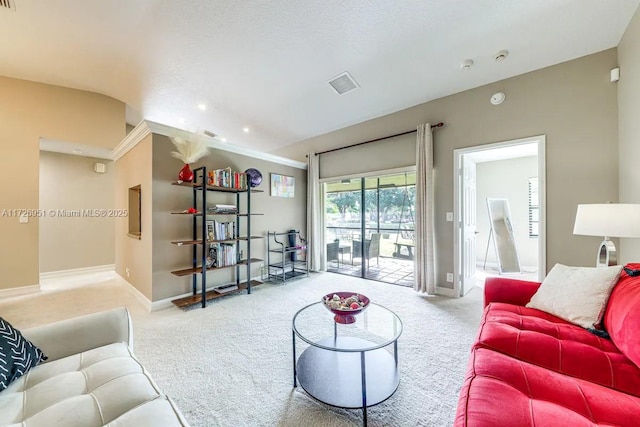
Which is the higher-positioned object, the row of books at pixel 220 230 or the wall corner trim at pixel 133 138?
the wall corner trim at pixel 133 138

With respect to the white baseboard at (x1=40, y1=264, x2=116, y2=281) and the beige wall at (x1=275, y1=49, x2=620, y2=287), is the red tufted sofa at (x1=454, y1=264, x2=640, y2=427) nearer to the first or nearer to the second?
the beige wall at (x1=275, y1=49, x2=620, y2=287)

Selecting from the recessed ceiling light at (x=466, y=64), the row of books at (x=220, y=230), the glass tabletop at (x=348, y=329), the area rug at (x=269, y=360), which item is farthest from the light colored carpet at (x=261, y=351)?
the recessed ceiling light at (x=466, y=64)

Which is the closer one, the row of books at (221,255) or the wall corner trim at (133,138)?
the wall corner trim at (133,138)

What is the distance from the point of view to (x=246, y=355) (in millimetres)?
2049

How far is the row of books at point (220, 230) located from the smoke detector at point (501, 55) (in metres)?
3.91

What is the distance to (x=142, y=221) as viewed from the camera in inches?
130

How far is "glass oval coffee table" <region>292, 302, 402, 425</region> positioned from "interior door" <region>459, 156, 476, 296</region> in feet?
7.16

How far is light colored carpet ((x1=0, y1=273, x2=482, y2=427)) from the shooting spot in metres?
1.45

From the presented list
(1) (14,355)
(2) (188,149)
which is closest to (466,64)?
(2) (188,149)

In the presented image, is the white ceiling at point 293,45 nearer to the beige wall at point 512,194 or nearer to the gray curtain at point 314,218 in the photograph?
the gray curtain at point 314,218

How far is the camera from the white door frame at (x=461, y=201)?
2.83 m

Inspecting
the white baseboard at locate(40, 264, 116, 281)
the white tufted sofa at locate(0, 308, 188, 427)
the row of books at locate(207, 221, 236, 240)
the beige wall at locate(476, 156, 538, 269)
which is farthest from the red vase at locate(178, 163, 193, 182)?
the beige wall at locate(476, 156, 538, 269)

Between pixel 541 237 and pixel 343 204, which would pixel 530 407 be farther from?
pixel 343 204

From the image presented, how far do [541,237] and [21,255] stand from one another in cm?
713
